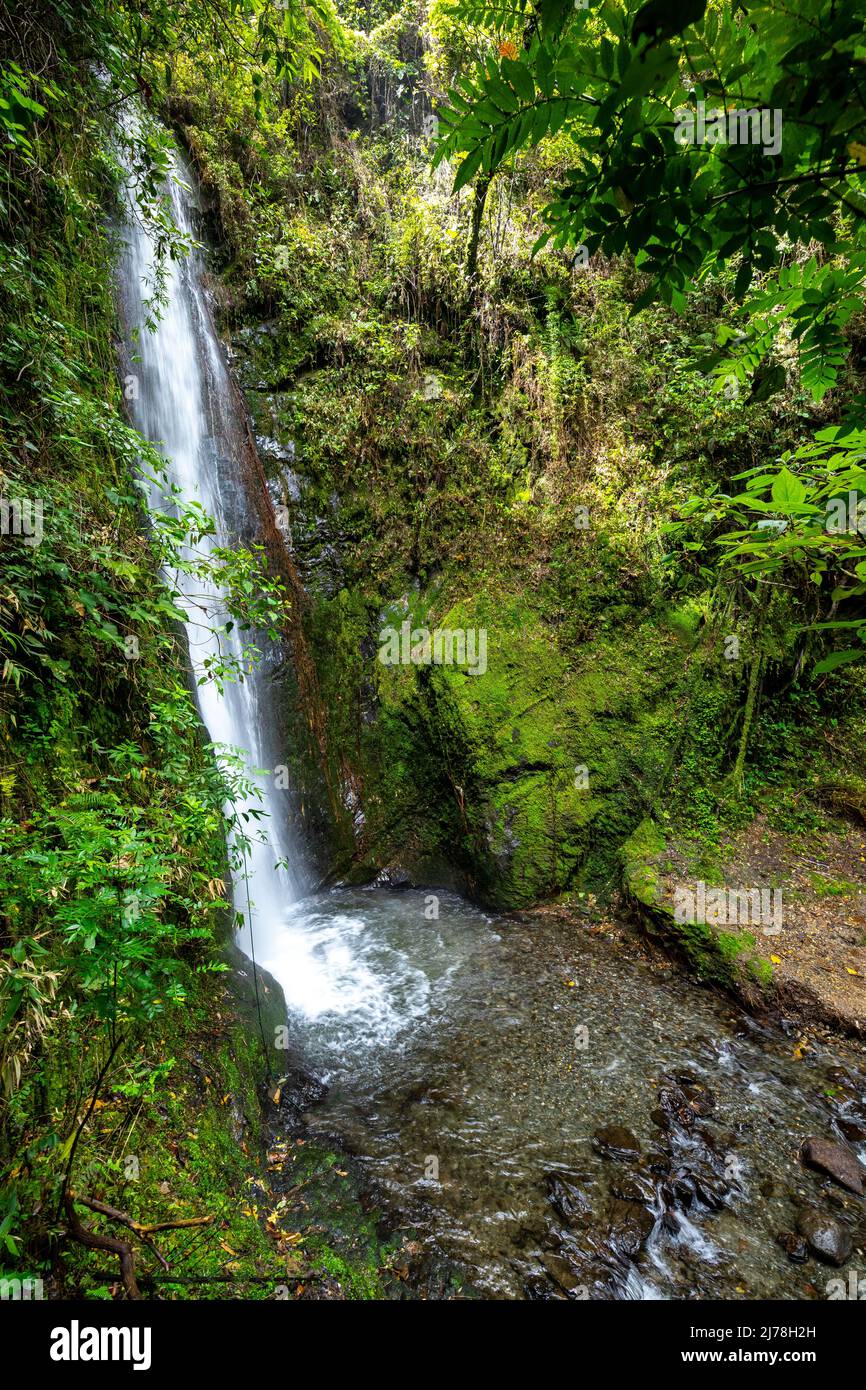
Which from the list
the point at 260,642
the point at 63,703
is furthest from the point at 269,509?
the point at 63,703

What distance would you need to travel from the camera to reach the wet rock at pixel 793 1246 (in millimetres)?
3170

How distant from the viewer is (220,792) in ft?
11.4

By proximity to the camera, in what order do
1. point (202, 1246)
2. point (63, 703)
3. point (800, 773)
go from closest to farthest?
point (202, 1246)
point (63, 703)
point (800, 773)

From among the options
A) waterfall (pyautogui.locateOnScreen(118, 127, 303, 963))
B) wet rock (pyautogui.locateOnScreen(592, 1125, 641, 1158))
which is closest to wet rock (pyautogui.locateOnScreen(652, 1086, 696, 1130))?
wet rock (pyautogui.locateOnScreen(592, 1125, 641, 1158))

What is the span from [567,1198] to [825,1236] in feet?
4.94

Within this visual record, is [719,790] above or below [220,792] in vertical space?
below

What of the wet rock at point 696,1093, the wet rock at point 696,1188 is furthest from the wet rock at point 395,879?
the wet rock at point 696,1188

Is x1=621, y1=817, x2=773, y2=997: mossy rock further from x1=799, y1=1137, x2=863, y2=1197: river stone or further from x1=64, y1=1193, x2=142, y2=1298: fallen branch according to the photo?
x1=64, y1=1193, x2=142, y2=1298: fallen branch

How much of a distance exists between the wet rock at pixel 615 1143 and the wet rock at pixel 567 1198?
350 millimetres

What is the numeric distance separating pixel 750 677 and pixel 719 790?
1.49 metres

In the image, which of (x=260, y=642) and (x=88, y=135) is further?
(x=260, y=642)

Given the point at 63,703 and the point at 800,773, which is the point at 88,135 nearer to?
the point at 63,703

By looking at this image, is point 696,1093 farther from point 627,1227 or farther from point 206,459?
point 206,459

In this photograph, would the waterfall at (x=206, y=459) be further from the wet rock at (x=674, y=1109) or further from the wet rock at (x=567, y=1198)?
the wet rock at (x=674, y=1109)
